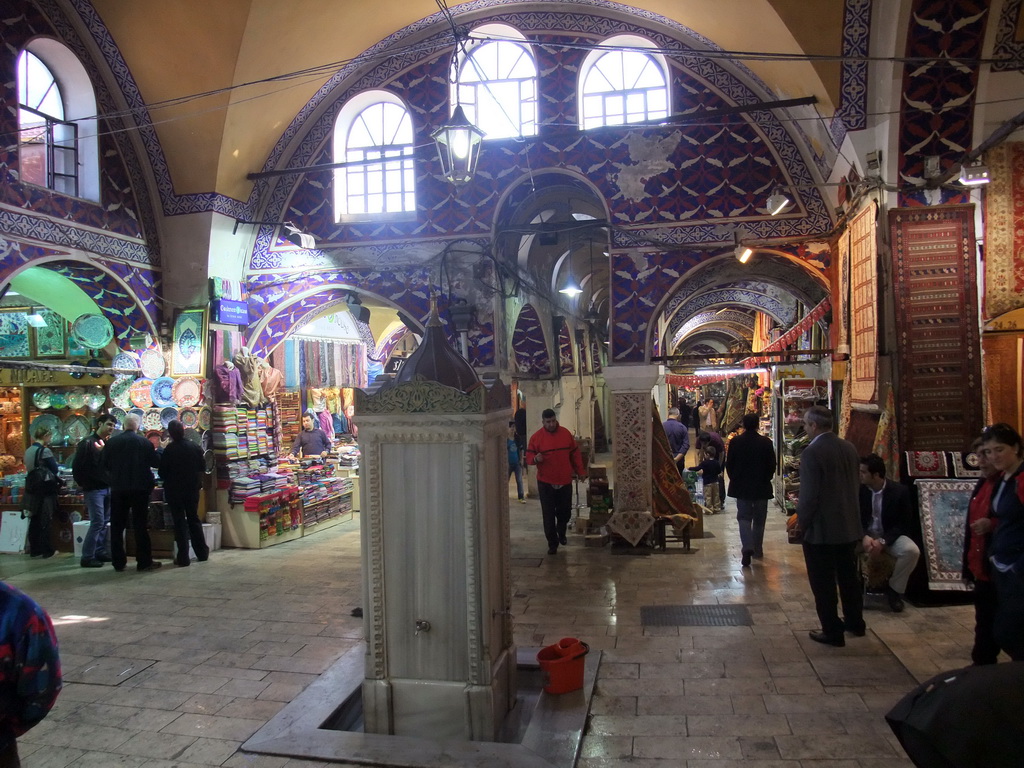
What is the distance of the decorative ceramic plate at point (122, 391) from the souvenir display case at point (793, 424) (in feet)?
28.2

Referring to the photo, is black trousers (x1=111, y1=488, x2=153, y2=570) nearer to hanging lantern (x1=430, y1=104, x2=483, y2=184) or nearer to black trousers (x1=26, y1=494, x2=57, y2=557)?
black trousers (x1=26, y1=494, x2=57, y2=557)

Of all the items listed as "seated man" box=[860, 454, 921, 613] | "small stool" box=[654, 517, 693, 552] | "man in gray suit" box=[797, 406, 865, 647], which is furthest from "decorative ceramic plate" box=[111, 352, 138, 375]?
"seated man" box=[860, 454, 921, 613]

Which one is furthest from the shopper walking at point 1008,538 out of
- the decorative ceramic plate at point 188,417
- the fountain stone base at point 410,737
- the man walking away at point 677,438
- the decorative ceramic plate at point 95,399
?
the decorative ceramic plate at point 95,399

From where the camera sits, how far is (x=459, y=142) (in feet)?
22.7

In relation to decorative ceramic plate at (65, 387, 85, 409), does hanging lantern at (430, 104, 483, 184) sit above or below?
above

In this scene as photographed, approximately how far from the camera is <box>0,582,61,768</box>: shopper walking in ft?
7.36

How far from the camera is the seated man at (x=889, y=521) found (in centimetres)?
570

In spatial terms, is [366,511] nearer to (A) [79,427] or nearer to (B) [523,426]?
(A) [79,427]

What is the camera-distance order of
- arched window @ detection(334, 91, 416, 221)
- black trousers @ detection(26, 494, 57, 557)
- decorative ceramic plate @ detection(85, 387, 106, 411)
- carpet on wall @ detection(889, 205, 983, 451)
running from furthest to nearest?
1. decorative ceramic plate @ detection(85, 387, 106, 411)
2. arched window @ detection(334, 91, 416, 221)
3. black trousers @ detection(26, 494, 57, 557)
4. carpet on wall @ detection(889, 205, 983, 451)

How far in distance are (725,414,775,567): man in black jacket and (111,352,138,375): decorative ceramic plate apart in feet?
23.5

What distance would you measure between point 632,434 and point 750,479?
73.0 inches

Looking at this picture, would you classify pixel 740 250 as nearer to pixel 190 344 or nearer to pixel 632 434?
pixel 632 434

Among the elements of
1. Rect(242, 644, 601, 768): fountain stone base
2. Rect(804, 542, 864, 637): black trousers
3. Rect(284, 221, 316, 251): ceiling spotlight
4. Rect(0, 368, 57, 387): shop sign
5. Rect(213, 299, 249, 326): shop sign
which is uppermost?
Rect(284, 221, 316, 251): ceiling spotlight

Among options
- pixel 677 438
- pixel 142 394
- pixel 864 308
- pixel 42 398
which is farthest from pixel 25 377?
pixel 864 308
